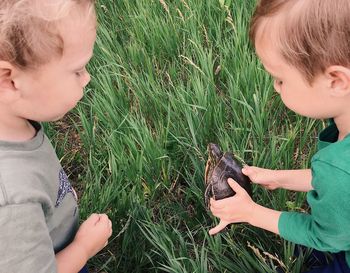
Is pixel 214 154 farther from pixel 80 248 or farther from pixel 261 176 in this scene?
pixel 80 248

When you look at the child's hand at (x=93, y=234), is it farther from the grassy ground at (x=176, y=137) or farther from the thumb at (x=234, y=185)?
the thumb at (x=234, y=185)

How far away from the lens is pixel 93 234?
143 centimetres

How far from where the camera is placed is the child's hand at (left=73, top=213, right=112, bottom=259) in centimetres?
140

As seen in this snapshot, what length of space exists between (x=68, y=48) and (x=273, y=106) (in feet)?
3.70

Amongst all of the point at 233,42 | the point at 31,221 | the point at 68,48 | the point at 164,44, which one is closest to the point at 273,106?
the point at 233,42

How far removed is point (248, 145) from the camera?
75.4 inches

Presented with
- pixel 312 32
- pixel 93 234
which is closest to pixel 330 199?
pixel 312 32

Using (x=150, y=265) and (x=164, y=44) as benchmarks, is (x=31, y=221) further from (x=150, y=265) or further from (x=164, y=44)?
(x=164, y=44)

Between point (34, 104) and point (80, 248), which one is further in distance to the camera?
point (80, 248)

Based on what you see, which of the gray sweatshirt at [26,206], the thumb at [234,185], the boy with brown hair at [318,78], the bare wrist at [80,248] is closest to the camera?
the gray sweatshirt at [26,206]

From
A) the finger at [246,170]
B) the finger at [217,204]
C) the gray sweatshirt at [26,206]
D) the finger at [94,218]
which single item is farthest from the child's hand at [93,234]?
the finger at [246,170]

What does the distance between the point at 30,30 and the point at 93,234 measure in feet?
2.01

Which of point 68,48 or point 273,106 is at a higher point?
point 68,48

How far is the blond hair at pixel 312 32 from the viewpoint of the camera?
1.14 meters
